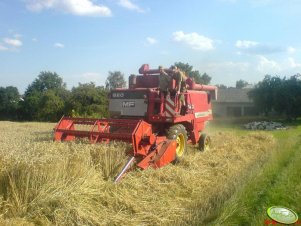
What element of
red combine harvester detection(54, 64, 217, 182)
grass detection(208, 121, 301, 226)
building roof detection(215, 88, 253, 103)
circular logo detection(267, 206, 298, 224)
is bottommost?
grass detection(208, 121, 301, 226)

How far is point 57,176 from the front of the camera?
218 inches

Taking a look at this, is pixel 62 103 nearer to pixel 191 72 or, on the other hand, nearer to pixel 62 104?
pixel 62 104

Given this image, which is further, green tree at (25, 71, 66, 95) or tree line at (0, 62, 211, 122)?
green tree at (25, 71, 66, 95)

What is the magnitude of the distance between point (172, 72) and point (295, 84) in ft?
88.3

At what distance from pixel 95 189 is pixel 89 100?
28.5 metres

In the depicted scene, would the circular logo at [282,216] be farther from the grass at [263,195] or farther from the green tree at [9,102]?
the green tree at [9,102]

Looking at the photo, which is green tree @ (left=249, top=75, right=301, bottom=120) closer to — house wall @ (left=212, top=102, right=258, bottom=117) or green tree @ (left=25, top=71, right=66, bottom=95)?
house wall @ (left=212, top=102, right=258, bottom=117)

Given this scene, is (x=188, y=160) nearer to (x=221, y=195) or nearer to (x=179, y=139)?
(x=179, y=139)

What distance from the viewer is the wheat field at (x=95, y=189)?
5055mm

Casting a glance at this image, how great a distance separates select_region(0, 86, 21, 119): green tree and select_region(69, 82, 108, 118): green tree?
54.9 ft

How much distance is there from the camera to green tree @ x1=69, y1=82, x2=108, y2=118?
32750 millimetres

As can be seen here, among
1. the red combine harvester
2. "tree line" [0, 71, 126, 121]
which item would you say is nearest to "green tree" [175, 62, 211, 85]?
"tree line" [0, 71, 126, 121]

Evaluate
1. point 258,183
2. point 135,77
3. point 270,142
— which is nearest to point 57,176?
point 258,183

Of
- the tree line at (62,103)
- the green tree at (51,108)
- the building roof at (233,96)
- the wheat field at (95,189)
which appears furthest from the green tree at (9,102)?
the wheat field at (95,189)
